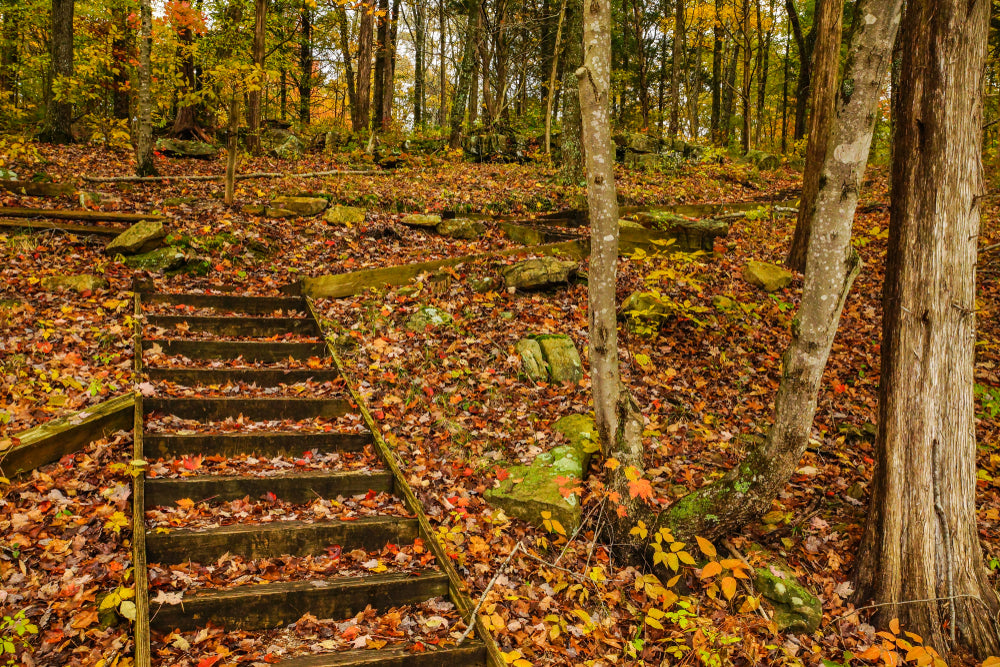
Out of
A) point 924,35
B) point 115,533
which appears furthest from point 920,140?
point 115,533

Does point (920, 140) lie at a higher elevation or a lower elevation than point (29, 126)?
lower

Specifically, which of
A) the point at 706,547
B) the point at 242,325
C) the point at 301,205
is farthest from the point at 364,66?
the point at 706,547

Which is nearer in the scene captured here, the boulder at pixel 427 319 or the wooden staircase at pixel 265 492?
the wooden staircase at pixel 265 492

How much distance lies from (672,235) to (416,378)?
6207mm

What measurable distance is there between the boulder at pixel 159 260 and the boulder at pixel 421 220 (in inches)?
161

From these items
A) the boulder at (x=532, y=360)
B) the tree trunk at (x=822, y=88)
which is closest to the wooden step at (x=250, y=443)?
the boulder at (x=532, y=360)

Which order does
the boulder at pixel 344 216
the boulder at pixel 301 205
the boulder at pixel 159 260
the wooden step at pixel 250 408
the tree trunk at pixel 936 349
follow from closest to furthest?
the tree trunk at pixel 936 349, the wooden step at pixel 250 408, the boulder at pixel 159 260, the boulder at pixel 344 216, the boulder at pixel 301 205

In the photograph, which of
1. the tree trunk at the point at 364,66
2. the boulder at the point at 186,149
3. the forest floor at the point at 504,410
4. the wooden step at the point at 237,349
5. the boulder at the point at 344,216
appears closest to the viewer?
the forest floor at the point at 504,410

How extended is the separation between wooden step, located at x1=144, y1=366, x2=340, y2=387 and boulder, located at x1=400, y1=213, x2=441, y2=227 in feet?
17.6

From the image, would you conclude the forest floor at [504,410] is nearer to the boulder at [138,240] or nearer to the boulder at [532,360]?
the boulder at [532,360]

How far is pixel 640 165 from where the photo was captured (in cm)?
1805

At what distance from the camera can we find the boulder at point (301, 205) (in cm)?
1104

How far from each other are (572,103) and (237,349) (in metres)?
10.9

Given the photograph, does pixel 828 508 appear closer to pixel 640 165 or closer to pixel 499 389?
pixel 499 389
